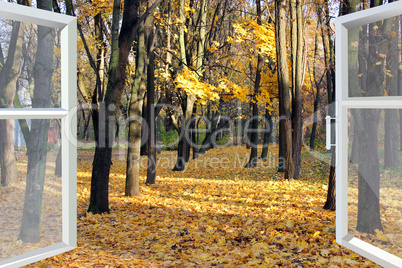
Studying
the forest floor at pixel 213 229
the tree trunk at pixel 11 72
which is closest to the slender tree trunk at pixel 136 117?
the forest floor at pixel 213 229

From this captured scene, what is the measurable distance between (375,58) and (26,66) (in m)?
5.21

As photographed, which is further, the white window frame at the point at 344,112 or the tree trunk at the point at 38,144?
the tree trunk at the point at 38,144

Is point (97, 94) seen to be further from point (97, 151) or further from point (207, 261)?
point (207, 261)

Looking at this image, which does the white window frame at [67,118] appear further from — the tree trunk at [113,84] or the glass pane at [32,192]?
the tree trunk at [113,84]

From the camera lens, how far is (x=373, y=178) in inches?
208

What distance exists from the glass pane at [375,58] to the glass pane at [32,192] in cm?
382

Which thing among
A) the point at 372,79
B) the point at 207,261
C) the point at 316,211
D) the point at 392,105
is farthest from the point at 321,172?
the point at 392,105

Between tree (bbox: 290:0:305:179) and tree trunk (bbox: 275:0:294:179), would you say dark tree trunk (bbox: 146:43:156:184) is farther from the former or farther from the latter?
tree (bbox: 290:0:305:179)

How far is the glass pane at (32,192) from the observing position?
12.5 feet

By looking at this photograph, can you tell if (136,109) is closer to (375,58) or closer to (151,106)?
(151,106)

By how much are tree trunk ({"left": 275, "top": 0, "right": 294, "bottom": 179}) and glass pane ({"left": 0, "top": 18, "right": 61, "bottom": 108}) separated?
927cm

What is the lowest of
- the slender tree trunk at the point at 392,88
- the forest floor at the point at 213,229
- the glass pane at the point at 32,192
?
the forest floor at the point at 213,229

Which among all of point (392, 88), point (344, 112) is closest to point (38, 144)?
point (344, 112)

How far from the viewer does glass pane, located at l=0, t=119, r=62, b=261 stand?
3820 millimetres
